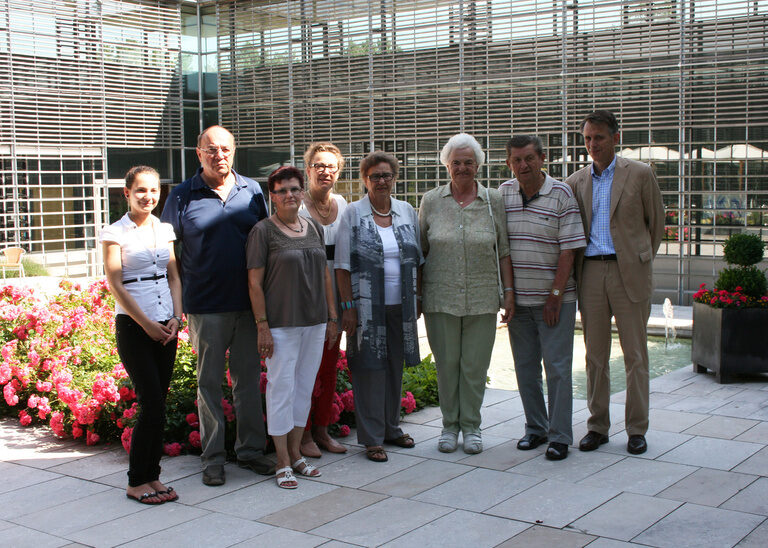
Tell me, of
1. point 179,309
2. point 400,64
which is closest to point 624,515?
point 179,309

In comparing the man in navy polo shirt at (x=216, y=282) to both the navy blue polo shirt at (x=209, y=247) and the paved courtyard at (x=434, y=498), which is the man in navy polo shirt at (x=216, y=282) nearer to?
the navy blue polo shirt at (x=209, y=247)

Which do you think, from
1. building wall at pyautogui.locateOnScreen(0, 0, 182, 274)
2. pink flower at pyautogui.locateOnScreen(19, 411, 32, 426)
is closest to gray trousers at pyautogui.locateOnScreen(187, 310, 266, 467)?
pink flower at pyautogui.locateOnScreen(19, 411, 32, 426)

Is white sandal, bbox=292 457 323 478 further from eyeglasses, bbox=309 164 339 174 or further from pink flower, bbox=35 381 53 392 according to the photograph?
pink flower, bbox=35 381 53 392

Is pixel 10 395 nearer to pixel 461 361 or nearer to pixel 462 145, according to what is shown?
pixel 461 361

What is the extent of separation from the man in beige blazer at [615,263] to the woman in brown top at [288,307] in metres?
1.72

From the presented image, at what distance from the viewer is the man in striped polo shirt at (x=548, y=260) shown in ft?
17.7

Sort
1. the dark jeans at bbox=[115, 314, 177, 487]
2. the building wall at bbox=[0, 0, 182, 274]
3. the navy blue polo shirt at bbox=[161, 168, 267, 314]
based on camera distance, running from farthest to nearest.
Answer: the building wall at bbox=[0, 0, 182, 274] < the navy blue polo shirt at bbox=[161, 168, 267, 314] < the dark jeans at bbox=[115, 314, 177, 487]

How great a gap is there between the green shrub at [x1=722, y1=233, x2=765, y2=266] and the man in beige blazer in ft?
9.53

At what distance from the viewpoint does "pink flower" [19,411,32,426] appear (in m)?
6.50

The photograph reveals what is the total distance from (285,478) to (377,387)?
929 millimetres

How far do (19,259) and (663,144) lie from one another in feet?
39.9

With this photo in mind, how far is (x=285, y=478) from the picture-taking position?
4.96m

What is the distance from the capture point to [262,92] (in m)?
19.9

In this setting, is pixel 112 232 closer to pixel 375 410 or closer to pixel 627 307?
pixel 375 410
